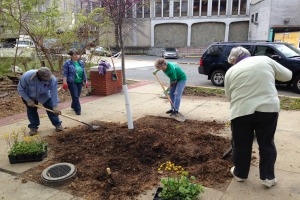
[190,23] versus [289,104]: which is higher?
[190,23]

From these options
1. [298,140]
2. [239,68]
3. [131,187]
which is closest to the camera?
[239,68]

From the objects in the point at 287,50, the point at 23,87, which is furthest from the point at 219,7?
the point at 23,87

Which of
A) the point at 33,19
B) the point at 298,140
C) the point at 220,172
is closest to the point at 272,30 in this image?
the point at 33,19

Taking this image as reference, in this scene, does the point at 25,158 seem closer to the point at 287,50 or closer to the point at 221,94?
the point at 221,94

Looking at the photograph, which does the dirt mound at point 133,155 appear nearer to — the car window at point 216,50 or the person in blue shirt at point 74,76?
the person in blue shirt at point 74,76

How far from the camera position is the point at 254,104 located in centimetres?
306

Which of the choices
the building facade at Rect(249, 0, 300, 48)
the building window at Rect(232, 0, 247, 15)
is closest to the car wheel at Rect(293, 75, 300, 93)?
the building facade at Rect(249, 0, 300, 48)

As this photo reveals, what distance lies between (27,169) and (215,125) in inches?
143

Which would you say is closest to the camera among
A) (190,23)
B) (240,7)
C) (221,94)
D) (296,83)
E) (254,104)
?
(254,104)

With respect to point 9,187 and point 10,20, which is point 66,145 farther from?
point 10,20

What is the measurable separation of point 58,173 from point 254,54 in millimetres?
8887

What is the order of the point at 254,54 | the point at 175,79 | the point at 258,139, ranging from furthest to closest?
the point at 254,54, the point at 175,79, the point at 258,139

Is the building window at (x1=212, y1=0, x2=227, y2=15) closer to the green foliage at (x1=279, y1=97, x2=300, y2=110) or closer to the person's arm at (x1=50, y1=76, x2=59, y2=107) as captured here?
the green foliage at (x1=279, y1=97, x2=300, y2=110)

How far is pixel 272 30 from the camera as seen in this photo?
26.2m
